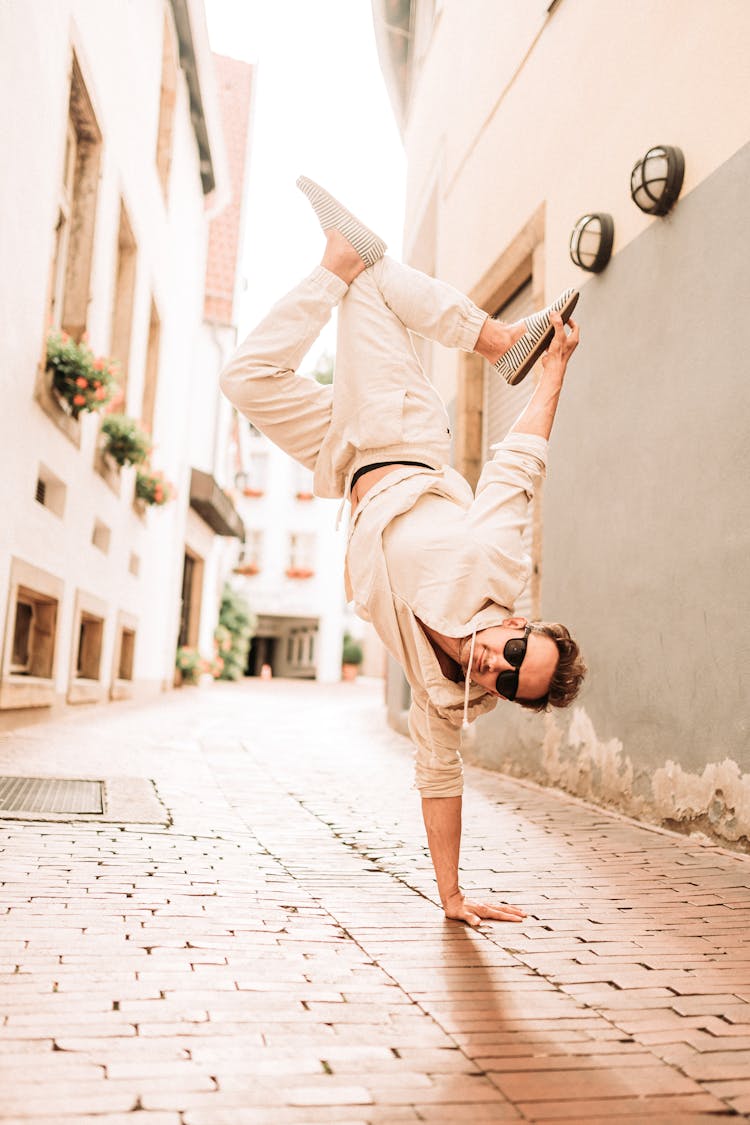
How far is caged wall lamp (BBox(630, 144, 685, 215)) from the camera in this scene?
4.91 metres

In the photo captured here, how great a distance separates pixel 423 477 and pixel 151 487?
9506mm

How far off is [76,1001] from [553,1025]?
1.02m

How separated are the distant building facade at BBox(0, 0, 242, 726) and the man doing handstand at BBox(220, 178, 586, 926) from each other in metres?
3.70

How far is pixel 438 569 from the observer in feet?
10.2

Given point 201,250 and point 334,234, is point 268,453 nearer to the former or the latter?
point 201,250

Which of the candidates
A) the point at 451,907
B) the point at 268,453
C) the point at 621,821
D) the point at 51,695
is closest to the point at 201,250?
the point at 51,695

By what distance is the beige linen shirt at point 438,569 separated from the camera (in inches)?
122

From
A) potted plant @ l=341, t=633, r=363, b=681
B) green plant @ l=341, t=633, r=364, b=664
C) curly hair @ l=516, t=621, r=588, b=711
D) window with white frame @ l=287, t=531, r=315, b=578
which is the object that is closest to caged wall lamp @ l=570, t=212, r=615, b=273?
curly hair @ l=516, t=621, r=588, b=711

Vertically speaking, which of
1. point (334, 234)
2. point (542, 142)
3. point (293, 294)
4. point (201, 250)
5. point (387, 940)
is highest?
point (201, 250)

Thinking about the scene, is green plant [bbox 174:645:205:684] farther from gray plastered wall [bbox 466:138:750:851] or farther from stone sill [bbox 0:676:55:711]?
gray plastered wall [bbox 466:138:750:851]

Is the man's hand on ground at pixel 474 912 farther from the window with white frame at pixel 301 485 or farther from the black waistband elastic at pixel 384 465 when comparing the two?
the window with white frame at pixel 301 485

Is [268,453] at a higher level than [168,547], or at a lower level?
higher

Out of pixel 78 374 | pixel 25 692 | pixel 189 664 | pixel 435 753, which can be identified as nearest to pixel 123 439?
pixel 78 374

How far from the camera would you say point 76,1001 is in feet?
7.18
